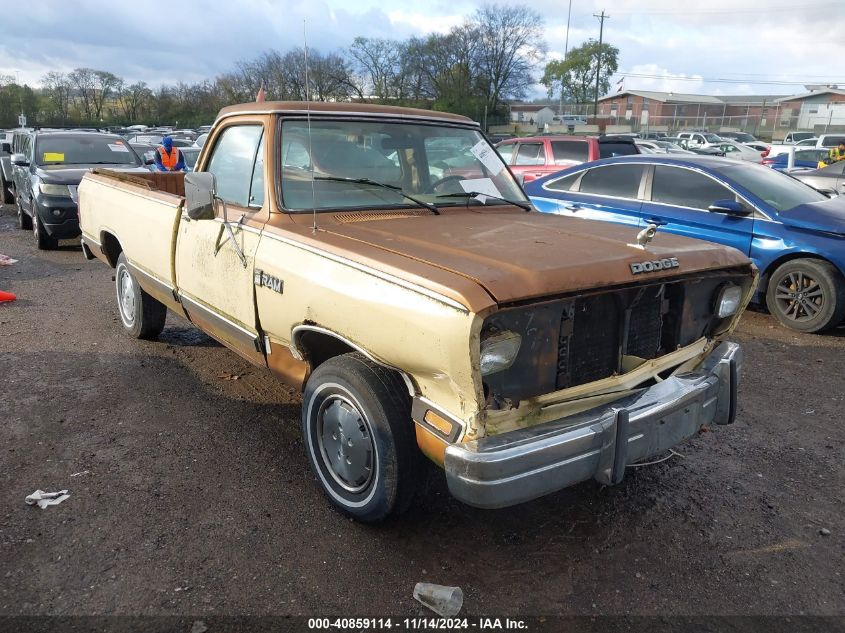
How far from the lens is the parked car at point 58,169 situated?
30.3ft

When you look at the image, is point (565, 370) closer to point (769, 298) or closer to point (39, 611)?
point (39, 611)

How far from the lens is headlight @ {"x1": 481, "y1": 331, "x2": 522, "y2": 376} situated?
92.9 inches

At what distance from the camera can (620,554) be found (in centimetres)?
287

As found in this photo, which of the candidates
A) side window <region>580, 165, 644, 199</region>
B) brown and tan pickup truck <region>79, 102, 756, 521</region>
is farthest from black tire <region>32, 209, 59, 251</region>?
side window <region>580, 165, 644, 199</region>

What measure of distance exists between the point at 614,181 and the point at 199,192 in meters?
5.39

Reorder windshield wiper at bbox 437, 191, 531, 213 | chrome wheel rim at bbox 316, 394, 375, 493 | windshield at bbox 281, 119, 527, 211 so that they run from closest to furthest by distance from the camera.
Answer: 1. chrome wheel rim at bbox 316, 394, 375, 493
2. windshield at bbox 281, 119, 527, 211
3. windshield wiper at bbox 437, 191, 531, 213

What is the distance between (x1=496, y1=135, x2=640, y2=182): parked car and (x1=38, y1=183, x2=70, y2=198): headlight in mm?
7048

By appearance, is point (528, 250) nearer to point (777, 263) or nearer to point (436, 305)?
point (436, 305)

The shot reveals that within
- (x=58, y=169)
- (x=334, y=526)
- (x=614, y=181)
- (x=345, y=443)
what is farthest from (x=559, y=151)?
(x=334, y=526)

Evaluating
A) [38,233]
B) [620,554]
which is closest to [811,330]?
[620,554]

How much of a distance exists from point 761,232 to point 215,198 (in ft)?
17.0

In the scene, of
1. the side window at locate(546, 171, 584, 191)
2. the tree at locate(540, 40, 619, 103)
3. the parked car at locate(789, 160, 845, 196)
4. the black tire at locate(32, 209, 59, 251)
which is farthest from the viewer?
the tree at locate(540, 40, 619, 103)

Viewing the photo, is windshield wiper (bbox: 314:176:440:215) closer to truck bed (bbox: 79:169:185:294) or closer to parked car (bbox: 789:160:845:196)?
truck bed (bbox: 79:169:185:294)

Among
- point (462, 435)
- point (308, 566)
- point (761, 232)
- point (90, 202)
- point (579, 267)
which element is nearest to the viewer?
point (462, 435)
